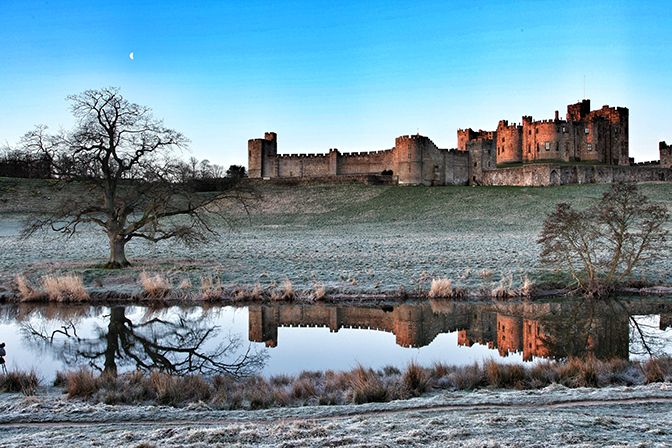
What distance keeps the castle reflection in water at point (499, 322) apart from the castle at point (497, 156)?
46849 millimetres

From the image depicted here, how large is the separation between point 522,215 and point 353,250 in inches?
740

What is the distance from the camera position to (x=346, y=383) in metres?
7.84

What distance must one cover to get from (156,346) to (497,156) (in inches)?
2719

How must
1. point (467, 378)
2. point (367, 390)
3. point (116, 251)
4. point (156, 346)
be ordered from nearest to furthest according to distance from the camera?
point (367, 390) < point (467, 378) < point (156, 346) < point (116, 251)

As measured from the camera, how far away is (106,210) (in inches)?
770

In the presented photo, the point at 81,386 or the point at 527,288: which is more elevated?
the point at 527,288

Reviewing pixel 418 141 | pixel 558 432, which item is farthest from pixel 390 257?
pixel 418 141

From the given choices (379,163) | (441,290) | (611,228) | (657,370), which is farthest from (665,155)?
(657,370)

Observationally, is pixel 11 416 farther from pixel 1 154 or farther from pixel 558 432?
pixel 1 154

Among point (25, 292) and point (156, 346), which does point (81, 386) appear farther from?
point (25, 292)

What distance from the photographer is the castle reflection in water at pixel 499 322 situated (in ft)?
35.3

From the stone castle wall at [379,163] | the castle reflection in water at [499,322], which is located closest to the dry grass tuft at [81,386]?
the castle reflection in water at [499,322]

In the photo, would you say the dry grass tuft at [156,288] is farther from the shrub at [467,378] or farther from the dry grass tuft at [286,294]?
the shrub at [467,378]

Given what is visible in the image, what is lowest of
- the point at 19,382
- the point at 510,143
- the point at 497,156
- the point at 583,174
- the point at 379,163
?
the point at 19,382
